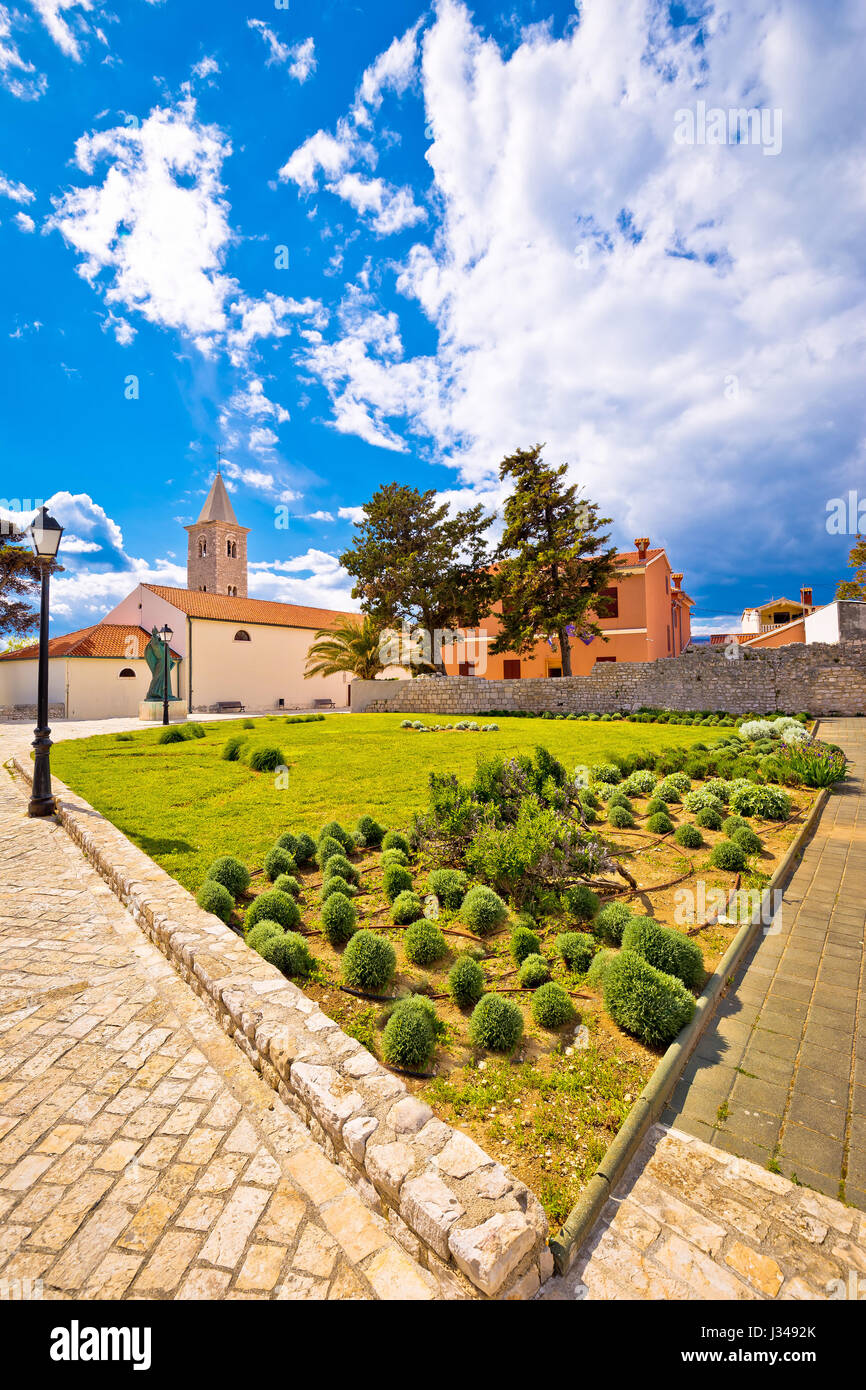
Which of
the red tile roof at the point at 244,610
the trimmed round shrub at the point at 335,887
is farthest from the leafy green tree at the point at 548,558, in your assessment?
the trimmed round shrub at the point at 335,887

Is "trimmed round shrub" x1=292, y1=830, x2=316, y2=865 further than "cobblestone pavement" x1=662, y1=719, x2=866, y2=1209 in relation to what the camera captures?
Yes

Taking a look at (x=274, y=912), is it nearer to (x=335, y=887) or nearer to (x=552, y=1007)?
(x=335, y=887)

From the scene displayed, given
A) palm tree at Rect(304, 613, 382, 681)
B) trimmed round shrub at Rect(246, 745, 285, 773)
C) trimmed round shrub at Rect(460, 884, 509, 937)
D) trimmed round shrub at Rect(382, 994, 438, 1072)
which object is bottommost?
trimmed round shrub at Rect(382, 994, 438, 1072)

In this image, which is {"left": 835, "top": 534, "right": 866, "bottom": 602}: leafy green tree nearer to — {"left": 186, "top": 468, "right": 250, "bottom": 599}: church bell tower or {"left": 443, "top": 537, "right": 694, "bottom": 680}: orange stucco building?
{"left": 443, "top": 537, "right": 694, "bottom": 680}: orange stucco building

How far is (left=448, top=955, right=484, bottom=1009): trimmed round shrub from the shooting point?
333 cm

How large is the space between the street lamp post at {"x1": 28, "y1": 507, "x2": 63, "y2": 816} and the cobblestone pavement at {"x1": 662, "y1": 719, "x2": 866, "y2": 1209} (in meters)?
8.88

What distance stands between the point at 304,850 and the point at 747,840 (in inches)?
181

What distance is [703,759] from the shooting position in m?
9.30

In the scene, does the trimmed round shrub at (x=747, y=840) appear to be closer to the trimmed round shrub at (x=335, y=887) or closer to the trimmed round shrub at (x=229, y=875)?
the trimmed round shrub at (x=335, y=887)

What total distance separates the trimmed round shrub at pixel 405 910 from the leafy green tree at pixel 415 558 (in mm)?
24194

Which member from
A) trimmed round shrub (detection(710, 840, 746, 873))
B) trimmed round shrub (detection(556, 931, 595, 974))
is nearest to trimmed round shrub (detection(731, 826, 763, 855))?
trimmed round shrub (detection(710, 840, 746, 873))

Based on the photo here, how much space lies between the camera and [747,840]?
581 centimetres

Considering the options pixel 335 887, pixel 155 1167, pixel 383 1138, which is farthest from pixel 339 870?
pixel 383 1138
